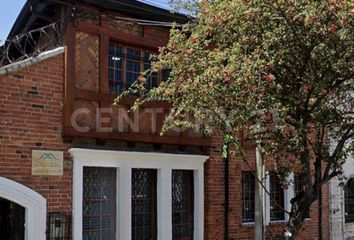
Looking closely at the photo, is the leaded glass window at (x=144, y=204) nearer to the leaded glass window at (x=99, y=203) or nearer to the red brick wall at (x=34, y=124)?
the leaded glass window at (x=99, y=203)

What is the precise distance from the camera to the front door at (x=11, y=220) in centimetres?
1005

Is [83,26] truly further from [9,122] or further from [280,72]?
[280,72]

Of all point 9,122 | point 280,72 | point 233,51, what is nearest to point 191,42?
point 233,51

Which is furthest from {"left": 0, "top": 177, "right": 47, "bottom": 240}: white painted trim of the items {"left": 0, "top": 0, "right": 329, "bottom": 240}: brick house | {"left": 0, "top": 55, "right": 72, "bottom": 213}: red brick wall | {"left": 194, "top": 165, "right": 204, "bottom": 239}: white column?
{"left": 194, "top": 165, "right": 204, "bottom": 239}: white column

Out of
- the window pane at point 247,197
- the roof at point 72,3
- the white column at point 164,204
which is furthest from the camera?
the window pane at point 247,197

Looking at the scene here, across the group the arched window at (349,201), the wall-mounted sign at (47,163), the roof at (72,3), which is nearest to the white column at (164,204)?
the wall-mounted sign at (47,163)

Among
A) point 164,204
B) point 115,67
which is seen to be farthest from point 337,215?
point 115,67

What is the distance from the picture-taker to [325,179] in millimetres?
9523

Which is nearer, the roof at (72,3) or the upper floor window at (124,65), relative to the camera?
the roof at (72,3)

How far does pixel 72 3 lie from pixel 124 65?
1.79m

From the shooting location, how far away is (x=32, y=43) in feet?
41.3

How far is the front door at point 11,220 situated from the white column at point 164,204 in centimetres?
Result: 314

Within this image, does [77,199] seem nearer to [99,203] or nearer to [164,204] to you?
[99,203]

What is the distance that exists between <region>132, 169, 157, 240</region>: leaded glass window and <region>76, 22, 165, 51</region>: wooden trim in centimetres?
277
